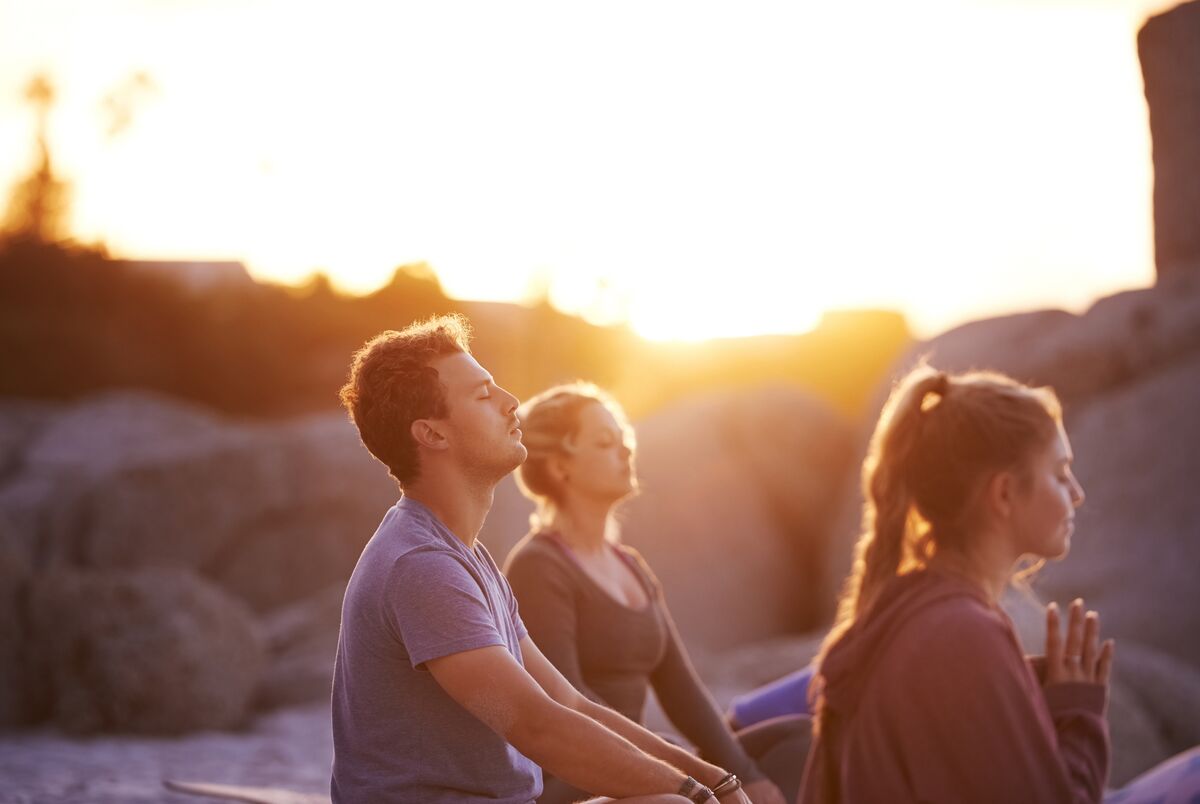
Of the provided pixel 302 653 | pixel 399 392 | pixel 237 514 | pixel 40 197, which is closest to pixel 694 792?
pixel 399 392

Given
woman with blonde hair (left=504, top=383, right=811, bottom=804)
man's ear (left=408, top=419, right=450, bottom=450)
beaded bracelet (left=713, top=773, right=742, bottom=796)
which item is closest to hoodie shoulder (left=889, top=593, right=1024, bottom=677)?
beaded bracelet (left=713, top=773, right=742, bottom=796)

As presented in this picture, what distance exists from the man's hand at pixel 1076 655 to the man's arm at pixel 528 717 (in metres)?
1.18

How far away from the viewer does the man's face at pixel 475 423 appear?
2.69 metres

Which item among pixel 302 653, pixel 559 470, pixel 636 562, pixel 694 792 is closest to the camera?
pixel 694 792

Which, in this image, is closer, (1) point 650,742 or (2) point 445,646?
(2) point 445,646

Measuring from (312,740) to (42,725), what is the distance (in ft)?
6.04

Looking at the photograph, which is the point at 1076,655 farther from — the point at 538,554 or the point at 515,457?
the point at 538,554

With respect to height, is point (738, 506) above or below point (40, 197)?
below

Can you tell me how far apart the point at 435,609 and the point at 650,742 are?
2.53 ft

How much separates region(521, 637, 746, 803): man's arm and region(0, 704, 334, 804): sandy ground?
2849mm

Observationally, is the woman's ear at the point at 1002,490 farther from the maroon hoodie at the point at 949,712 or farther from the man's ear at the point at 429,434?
the man's ear at the point at 429,434

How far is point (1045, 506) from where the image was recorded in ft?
9.75

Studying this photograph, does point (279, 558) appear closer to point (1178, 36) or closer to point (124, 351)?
point (1178, 36)

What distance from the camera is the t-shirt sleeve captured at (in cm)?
238
